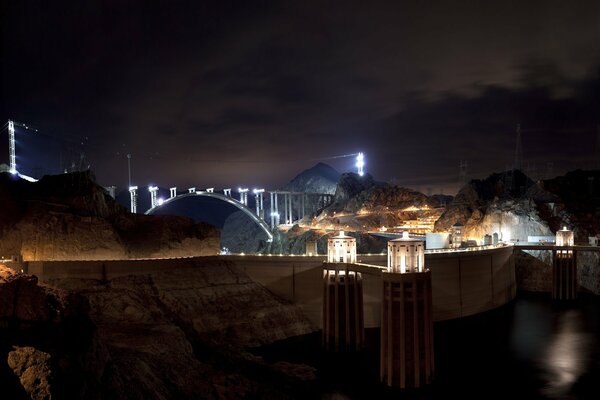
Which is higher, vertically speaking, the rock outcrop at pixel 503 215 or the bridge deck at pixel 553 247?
the rock outcrop at pixel 503 215

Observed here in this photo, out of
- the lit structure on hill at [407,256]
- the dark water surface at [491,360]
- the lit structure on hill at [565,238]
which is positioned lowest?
the dark water surface at [491,360]

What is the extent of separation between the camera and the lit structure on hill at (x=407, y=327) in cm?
2612

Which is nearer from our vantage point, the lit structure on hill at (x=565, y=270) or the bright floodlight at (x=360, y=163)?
the lit structure on hill at (x=565, y=270)

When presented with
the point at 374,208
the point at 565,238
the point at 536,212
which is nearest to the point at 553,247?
the point at 565,238

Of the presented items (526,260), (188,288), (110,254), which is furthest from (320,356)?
(526,260)

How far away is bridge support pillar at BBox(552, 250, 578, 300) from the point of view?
52875mm

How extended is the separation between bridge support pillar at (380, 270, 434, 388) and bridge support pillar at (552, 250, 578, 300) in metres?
34.0

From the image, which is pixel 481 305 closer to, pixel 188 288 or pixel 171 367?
pixel 188 288

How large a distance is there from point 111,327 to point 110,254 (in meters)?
13.5

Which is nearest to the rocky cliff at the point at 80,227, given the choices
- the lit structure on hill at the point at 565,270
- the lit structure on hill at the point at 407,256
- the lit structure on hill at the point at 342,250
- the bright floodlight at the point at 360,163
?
the lit structure on hill at the point at 342,250

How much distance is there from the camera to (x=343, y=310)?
109 feet

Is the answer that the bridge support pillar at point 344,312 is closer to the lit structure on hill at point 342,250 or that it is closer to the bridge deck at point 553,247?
the lit structure on hill at point 342,250

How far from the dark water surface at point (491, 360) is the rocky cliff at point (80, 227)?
1488cm

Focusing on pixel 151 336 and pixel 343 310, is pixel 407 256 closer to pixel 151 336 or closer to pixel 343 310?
pixel 343 310
